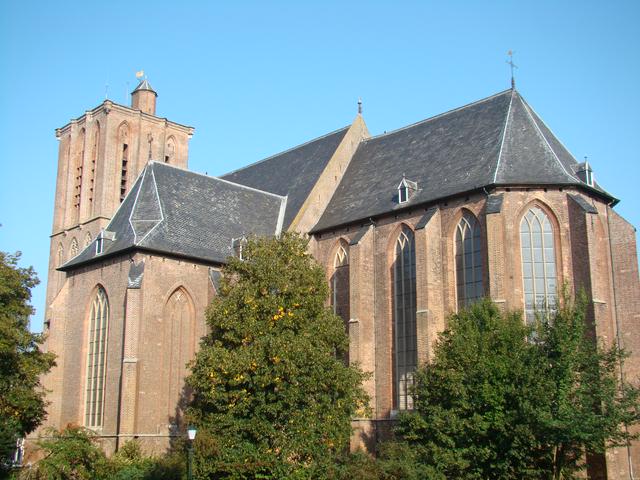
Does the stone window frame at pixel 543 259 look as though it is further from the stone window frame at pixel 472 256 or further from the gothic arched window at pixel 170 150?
the gothic arched window at pixel 170 150

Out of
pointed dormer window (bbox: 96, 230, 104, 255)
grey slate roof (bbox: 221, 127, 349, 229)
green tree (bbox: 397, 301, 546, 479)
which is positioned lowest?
green tree (bbox: 397, 301, 546, 479)

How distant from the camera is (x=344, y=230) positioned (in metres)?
33.4

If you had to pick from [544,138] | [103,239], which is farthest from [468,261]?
[103,239]

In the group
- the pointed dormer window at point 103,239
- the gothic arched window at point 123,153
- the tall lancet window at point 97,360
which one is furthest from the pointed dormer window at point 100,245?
the gothic arched window at point 123,153

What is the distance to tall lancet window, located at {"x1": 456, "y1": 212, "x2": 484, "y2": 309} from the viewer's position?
28312 millimetres

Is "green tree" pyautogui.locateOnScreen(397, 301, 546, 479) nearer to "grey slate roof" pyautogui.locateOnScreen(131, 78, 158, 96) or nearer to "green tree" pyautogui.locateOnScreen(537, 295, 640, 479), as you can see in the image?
"green tree" pyautogui.locateOnScreen(537, 295, 640, 479)

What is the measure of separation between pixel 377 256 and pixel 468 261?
4.27 m

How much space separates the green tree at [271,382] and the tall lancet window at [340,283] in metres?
6.79

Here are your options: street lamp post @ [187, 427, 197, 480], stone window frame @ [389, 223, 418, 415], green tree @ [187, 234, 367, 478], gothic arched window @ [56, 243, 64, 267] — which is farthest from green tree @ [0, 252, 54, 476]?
gothic arched window @ [56, 243, 64, 267]

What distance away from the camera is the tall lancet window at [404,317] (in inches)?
1153

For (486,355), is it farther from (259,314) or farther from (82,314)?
(82,314)

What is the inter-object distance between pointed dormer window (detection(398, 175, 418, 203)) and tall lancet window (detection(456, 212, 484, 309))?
2865mm

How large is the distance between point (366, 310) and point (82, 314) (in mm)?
Result: 12575

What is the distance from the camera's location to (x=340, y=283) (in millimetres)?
32938
